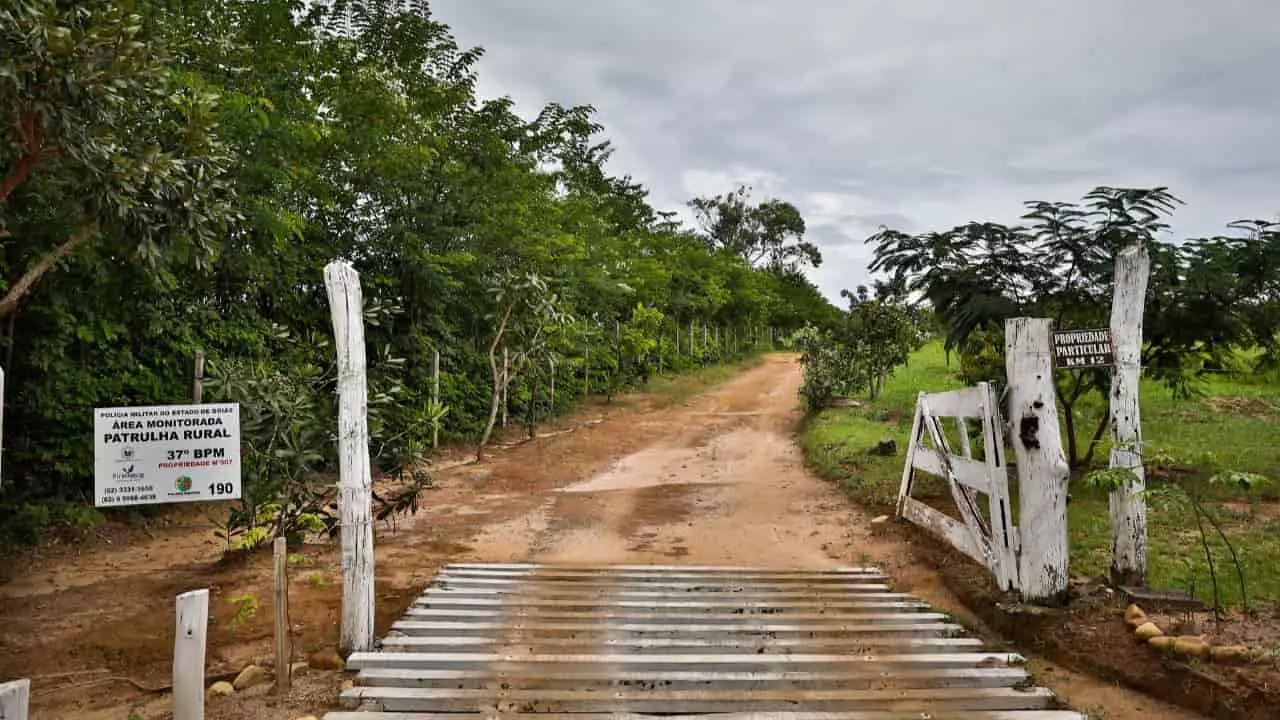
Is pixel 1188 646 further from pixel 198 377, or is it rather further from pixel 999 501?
pixel 198 377

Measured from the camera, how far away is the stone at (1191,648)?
13.9 feet

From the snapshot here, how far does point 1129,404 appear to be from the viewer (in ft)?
17.2

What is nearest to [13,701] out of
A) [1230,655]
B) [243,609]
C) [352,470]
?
[352,470]

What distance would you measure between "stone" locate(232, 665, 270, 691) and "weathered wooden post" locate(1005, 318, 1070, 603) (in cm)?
477

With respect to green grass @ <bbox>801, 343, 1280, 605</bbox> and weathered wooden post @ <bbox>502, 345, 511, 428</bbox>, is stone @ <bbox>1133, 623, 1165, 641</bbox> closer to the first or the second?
green grass @ <bbox>801, 343, 1280, 605</bbox>

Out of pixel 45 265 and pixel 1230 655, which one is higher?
pixel 45 265

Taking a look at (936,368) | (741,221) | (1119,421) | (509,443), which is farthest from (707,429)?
(741,221)

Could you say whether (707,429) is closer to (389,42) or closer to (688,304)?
(389,42)

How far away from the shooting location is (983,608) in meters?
5.65

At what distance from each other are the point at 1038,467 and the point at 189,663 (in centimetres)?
499

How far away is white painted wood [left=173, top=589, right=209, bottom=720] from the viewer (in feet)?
12.2

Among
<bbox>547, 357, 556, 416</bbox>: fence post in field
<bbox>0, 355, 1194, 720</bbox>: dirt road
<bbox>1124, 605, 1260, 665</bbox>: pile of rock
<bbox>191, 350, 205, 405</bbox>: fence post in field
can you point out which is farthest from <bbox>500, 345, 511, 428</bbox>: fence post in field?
<bbox>1124, 605, 1260, 665</bbox>: pile of rock

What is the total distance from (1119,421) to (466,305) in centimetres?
1179

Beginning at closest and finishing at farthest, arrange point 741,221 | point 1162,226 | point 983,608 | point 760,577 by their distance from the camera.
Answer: point 983,608 < point 760,577 < point 1162,226 < point 741,221
